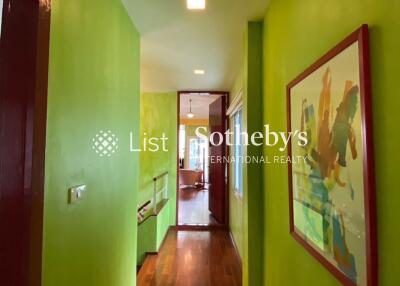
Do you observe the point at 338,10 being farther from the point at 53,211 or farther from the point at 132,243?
the point at 132,243

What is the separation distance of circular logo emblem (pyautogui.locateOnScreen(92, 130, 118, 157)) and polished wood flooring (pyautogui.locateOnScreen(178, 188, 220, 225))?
11.5ft

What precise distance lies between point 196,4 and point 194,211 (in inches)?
196

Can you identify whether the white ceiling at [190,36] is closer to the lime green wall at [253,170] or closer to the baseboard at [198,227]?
the lime green wall at [253,170]

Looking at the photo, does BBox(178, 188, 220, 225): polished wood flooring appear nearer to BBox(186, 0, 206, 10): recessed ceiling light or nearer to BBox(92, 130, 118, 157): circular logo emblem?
BBox(92, 130, 118, 157): circular logo emblem

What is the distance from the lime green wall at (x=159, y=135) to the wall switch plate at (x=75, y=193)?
3.47 meters

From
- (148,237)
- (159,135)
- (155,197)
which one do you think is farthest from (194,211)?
(148,237)

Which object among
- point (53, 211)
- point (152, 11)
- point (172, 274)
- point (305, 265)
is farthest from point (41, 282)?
point (172, 274)

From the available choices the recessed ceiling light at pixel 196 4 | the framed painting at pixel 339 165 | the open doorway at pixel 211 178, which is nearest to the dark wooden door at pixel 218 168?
the open doorway at pixel 211 178

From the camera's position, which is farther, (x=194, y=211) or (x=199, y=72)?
(x=194, y=211)

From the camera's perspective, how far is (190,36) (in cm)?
263

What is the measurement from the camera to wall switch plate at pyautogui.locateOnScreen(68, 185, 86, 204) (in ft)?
4.23

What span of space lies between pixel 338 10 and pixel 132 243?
2339mm

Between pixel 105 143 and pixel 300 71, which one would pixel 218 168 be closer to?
pixel 105 143

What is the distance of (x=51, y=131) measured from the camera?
3.72 feet
